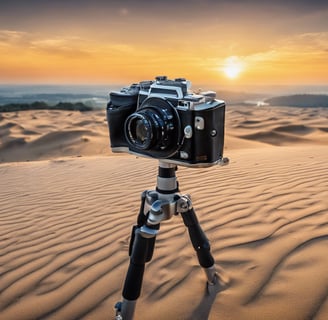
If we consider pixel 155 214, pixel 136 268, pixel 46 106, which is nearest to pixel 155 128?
pixel 155 214

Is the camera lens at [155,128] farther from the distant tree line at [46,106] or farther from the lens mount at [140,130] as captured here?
the distant tree line at [46,106]

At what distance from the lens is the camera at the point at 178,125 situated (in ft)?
5.59

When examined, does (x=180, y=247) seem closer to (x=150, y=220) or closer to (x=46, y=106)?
(x=150, y=220)

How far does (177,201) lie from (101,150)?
9.77m

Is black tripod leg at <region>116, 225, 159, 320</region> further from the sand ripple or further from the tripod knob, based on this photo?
the sand ripple

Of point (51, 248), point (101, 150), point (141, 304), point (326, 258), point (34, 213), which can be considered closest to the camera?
point (141, 304)

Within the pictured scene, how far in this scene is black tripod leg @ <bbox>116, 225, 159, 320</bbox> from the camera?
1857mm

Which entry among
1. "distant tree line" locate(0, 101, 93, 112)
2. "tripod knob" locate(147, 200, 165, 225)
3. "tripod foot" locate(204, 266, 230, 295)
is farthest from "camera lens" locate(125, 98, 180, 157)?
"distant tree line" locate(0, 101, 93, 112)

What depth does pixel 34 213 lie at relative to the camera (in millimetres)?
4211

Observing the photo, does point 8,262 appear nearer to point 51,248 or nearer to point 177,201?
point 51,248

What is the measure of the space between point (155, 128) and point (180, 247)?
5.06ft

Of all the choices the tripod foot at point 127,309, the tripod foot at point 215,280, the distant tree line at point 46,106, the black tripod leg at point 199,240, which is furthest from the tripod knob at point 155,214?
the distant tree line at point 46,106

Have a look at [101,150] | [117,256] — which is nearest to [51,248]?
[117,256]

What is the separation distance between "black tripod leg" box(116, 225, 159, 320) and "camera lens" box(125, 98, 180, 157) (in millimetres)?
440
